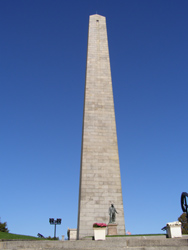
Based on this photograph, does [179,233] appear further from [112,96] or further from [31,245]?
[112,96]

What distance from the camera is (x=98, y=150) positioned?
19672 millimetres

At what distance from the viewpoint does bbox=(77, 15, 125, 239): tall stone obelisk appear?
686 inches

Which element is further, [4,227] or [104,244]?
[4,227]

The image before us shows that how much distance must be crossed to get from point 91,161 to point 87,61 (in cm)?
978

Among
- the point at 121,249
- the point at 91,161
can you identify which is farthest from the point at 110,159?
the point at 121,249

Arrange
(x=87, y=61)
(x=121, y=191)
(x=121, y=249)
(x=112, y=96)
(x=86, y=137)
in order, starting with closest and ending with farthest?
(x=121, y=249)
(x=121, y=191)
(x=86, y=137)
(x=112, y=96)
(x=87, y=61)

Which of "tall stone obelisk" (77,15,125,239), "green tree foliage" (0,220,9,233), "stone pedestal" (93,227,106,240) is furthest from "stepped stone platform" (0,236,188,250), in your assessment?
"green tree foliage" (0,220,9,233)

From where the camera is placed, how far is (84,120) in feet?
68.3

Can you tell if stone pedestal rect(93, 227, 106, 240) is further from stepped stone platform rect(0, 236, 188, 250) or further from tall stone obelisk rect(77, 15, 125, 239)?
tall stone obelisk rect(77, 15, 125, 239)

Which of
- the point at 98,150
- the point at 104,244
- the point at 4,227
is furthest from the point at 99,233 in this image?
the point at 4,227

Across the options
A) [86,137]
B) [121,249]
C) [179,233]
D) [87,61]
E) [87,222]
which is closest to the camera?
[121,249]

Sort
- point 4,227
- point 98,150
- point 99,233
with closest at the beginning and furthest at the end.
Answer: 1. point 99,233
2. point 98,150
3. point 4,227

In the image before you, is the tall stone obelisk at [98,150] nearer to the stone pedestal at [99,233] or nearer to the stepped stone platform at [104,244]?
the stone pedestal at [99,233]

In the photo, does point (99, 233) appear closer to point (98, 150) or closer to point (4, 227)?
point (98, 150)
